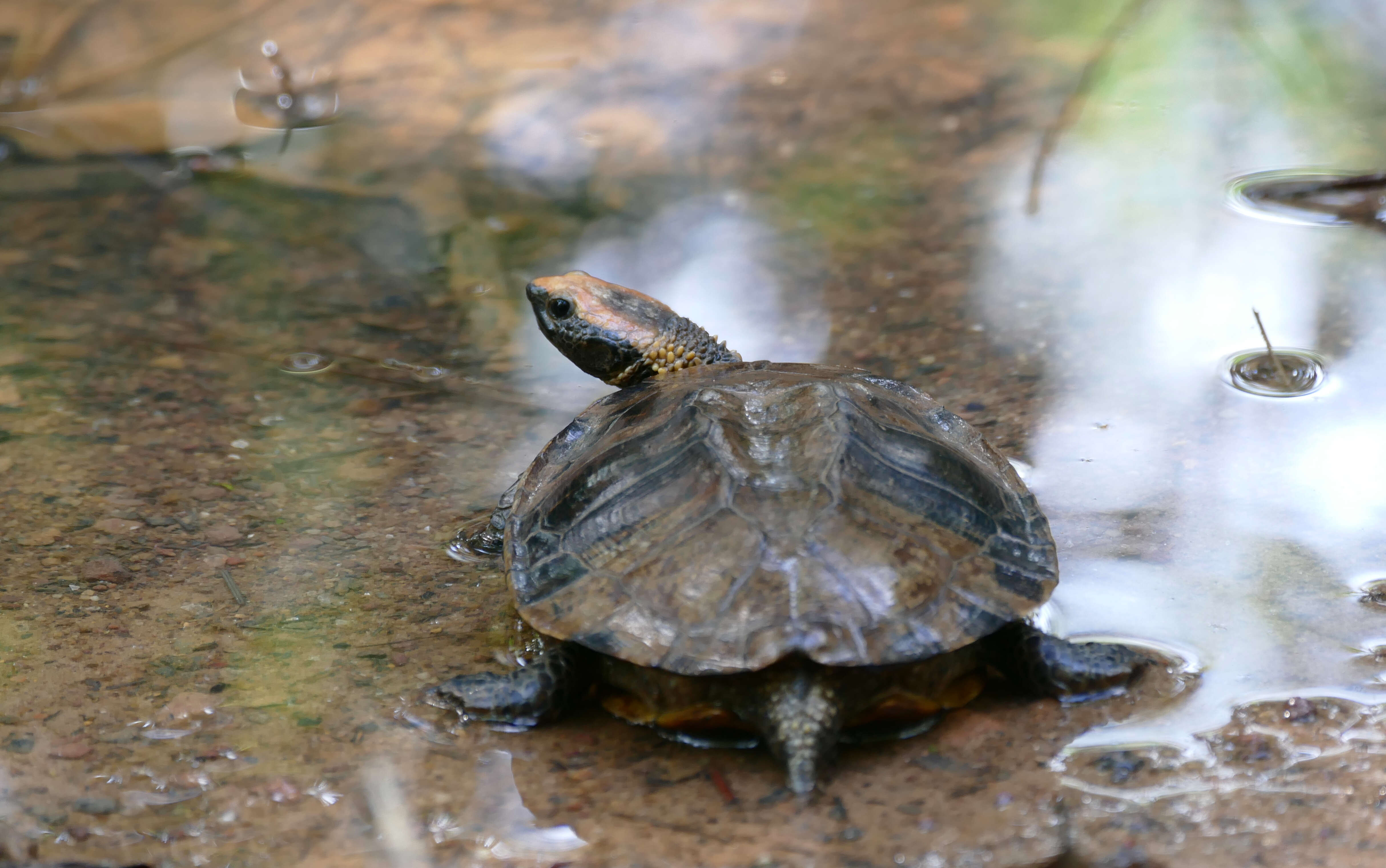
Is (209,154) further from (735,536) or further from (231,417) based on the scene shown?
(735,536)

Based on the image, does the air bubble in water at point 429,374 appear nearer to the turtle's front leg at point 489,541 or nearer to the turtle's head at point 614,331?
the turtle's head at point 614,331

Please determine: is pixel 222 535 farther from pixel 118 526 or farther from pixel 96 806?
pixel 96 806

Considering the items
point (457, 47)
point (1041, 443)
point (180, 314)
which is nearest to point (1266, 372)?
point (1041, 443)

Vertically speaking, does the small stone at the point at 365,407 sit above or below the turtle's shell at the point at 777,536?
below

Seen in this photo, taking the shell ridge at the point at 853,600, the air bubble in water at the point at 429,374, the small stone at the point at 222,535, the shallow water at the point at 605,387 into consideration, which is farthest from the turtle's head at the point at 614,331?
the shell ridge at the point at 853,600

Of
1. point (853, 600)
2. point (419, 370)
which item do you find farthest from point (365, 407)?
point (853, 600)

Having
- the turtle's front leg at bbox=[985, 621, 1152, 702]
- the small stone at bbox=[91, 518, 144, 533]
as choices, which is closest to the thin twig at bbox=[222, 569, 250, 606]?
the small stone at bbox=[91, 518, 144, 533]
